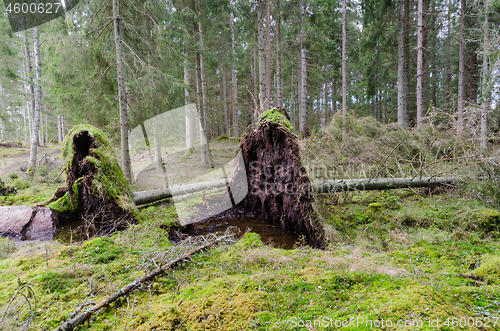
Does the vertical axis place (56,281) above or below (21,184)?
below

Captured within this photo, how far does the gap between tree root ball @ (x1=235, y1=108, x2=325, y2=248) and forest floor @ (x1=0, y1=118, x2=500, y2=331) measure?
812 mm

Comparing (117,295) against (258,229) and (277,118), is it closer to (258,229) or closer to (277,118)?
(258,229)


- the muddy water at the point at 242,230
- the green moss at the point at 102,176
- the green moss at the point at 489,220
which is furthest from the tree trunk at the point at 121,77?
the green moss at the point at 489,220

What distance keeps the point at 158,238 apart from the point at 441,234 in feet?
17.9

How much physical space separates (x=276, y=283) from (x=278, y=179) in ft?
12.0

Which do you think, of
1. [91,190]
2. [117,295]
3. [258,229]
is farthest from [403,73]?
[117,295]

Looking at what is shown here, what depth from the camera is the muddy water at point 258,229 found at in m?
5.08

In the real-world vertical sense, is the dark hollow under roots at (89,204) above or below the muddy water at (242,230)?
above

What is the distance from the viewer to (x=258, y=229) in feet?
19.0

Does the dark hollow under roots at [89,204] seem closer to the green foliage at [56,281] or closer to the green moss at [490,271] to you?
the green foliage at [56,281]

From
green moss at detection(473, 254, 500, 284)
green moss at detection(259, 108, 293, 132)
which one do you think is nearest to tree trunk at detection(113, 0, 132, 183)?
green moss at detection(259, 108, 293, 132)

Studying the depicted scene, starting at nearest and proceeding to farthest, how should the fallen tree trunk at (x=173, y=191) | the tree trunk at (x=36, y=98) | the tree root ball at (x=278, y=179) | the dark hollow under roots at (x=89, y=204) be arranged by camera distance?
the tree root ball at (x=278, y=179) → the dark hollow under roots at (x=89, y=204) → the fallen tree trunk at (x=173, y=191) → the tree trunk at (x=36, y=98)

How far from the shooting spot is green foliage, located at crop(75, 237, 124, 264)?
3244mm

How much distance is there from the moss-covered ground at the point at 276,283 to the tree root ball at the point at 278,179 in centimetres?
79
